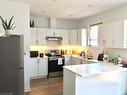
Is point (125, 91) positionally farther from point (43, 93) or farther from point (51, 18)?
point (51, 18)

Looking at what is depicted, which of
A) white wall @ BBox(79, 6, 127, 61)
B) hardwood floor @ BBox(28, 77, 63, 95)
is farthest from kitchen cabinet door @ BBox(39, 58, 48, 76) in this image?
white wall @ BBox(79, 6, 127, 61)

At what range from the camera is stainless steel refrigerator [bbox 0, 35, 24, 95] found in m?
2.27

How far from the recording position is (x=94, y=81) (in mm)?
3006

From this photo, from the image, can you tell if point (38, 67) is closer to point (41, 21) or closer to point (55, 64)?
point (55, 64)

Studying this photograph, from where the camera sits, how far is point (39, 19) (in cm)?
610

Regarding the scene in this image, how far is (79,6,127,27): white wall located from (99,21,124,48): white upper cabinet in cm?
53

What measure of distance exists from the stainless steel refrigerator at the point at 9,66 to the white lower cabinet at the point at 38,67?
3.01 meters

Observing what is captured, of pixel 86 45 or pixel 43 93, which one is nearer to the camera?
pixel 43 93

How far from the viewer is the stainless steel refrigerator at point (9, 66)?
2270mm

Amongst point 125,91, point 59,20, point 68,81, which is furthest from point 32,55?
point 125,91

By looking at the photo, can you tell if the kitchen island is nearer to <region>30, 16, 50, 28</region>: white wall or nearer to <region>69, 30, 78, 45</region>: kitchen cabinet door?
<region>69, 30, 78, 45</region>: kitchen cabinet door

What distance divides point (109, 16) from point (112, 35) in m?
1.09

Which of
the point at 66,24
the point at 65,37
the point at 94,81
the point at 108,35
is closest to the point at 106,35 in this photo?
the point at 108,35

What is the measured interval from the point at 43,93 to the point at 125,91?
239 centimetres
